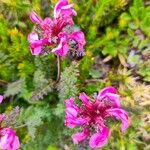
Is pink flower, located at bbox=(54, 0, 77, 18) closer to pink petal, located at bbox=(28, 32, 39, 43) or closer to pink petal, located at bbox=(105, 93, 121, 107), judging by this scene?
pink petal, located at bbox=(28, 32, 39, 43)

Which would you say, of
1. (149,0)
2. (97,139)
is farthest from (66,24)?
(149,0)

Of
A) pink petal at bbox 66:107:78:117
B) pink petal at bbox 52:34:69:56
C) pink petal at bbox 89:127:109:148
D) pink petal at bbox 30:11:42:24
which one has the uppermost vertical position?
pink petal at bbox 30:11:42:24

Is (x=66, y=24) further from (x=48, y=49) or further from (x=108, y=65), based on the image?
(x=108, y=65)

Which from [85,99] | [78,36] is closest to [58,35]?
[78,36]

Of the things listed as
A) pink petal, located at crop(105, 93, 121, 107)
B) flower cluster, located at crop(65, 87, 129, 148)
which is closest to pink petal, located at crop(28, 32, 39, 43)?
flower cluster, located at crop(65, 87, 129, 148)

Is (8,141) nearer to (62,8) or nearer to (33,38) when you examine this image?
(33,38)

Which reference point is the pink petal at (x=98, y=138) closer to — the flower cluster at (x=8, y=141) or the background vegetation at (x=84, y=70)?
the flower cluster at (x=8, y=141)
